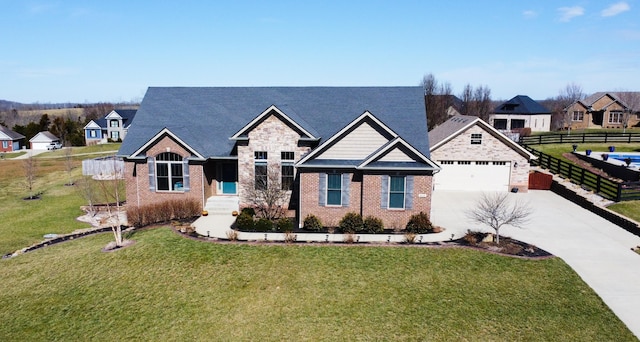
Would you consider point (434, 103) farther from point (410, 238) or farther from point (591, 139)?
point (410, 238)

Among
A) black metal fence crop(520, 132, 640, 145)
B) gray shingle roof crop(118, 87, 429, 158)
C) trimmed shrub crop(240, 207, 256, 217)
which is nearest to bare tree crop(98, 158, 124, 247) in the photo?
gray shingle roof crop(118, 87, 429, 158)

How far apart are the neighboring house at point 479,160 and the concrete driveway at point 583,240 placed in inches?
82.3

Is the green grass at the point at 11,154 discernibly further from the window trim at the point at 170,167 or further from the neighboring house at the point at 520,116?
the neighboring house at the point at 520,116

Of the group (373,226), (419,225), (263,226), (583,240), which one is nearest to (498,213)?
(419,225)

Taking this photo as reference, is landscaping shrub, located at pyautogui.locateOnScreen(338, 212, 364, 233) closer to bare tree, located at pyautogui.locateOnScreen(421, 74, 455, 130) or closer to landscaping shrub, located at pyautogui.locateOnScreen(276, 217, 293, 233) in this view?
landscaping shrub, located at pyautogui.locateOnScreen(276, 217, 293, 233)

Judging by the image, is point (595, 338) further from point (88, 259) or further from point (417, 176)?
point (88, 259)

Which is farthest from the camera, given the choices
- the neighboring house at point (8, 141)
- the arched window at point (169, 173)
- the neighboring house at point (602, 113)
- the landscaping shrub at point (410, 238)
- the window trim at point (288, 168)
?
the neighboring house at point (8, 141)

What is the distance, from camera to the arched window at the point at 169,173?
78.5 feet

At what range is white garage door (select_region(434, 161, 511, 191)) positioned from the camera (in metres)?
30.4

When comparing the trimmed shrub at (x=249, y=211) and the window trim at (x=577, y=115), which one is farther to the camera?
the window trim at (x=577, y=115)

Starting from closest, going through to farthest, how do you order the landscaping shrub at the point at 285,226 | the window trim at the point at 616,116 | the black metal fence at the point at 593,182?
the landscaping shrub at the point at 285,226
the black metal fence at the point at 593,182
the window trim at the point at 616,116

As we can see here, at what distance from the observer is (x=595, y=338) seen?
37.8 feet

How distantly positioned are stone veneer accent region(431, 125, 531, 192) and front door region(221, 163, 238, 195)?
1464cm

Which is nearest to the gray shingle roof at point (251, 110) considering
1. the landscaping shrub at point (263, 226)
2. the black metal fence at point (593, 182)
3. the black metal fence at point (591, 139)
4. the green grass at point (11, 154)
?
the landscaping shrub at point (263, 226)
